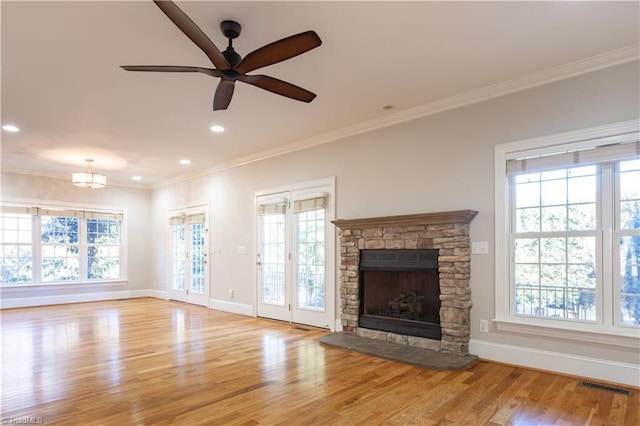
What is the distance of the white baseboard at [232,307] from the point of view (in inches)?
259

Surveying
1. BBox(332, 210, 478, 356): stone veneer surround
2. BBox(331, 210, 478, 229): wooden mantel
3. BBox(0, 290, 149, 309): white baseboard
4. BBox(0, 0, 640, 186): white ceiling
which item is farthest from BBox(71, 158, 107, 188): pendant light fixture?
BBox(332, 210, 478, 356): stone veneer surround

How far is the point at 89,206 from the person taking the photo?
855 cm

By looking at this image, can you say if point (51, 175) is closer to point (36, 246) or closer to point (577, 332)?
point (36, 246)

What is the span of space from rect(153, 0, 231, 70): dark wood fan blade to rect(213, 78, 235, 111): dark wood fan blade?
28 cm

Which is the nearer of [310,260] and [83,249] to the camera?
[310,260]

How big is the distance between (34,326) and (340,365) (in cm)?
491

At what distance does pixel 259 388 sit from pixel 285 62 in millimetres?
2766

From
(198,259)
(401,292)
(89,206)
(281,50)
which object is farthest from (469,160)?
(89,206)

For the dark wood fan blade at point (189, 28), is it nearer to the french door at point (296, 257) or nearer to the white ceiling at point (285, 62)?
the white ceiling at point (285, 62)

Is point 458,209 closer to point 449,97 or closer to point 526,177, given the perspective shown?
point 526,177

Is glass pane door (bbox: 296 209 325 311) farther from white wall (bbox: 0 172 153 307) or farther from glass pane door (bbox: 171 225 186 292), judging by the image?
white wall (bbox: 0 172 153 307)

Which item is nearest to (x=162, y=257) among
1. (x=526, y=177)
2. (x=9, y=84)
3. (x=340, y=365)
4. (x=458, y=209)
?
(x=9, y=84)

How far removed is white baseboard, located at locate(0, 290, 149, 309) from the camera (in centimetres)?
756

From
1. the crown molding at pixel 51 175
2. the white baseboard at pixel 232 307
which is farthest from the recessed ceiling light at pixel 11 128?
the white baseboard at pixel 232 307
